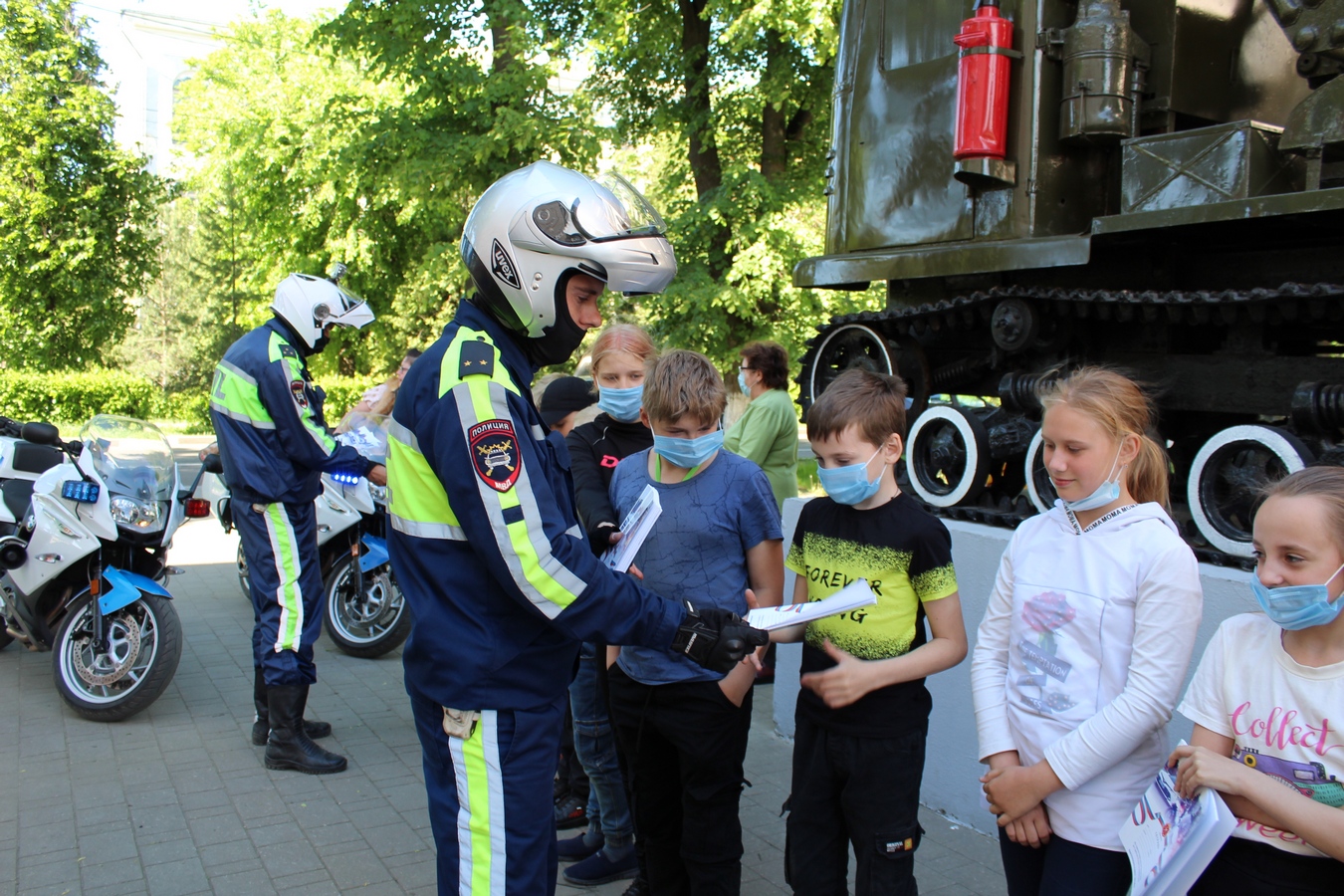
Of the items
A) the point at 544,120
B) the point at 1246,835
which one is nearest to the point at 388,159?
the point at 544,120

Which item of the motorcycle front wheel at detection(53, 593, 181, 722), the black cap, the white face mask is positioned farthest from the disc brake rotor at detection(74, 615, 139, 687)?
the white face mask

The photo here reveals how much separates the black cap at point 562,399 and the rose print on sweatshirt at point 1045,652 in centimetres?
240

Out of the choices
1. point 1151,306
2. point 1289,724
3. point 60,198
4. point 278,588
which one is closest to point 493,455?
point 1289,724

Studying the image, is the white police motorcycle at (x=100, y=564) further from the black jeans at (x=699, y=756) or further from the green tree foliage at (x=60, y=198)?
the green tree foliage at (x=60, y=198)

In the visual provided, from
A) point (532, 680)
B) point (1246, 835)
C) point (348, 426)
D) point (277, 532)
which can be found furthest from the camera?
point (348, 426)

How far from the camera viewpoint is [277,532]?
16.6ft

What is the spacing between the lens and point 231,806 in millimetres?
4609

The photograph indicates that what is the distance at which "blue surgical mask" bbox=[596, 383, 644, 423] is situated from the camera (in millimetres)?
4012

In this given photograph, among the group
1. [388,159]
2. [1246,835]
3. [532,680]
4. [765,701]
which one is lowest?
[765,701]

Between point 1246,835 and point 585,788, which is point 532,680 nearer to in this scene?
point 1246,835

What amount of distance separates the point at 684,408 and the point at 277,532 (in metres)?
2.70

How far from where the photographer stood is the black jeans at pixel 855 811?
9.48 ft

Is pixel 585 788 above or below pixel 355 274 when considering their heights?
below

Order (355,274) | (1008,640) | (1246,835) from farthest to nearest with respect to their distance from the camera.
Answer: (355,274) < (1008,640) < (1246,835)
